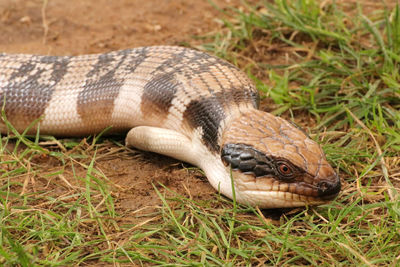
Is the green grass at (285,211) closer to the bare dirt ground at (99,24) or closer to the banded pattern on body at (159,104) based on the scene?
the banded pattern on body at (159,104)

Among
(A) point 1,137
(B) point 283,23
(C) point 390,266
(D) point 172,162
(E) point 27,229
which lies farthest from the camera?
(B) point 283,23

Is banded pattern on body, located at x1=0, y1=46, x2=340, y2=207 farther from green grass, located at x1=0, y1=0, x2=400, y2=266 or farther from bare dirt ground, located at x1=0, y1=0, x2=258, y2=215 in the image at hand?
bare dirt ground, located at x1=0, y1=0, x2=258, y2=215

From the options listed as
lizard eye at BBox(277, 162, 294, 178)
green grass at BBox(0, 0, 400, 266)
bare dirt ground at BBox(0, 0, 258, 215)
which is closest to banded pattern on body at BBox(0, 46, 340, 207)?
lizard eye at BBox(277, 162, 294, 178)

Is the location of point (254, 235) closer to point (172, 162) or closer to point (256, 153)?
point (256, 153)

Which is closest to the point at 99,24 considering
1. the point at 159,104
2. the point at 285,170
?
the point at 159,104

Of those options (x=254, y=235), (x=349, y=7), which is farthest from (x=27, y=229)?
(x=349, y=7)

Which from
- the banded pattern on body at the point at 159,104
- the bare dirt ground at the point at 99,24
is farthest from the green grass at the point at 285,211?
the bare dirt ground at the point at 99,24
